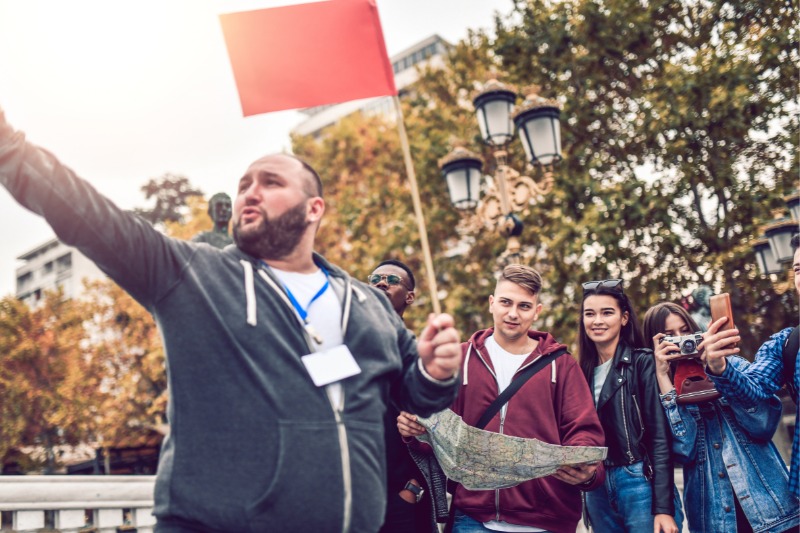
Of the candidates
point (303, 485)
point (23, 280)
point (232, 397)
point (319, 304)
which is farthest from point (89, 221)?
point (23, 280)

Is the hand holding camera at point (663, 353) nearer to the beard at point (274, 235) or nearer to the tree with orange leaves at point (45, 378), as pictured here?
the beard at point (274, 235)

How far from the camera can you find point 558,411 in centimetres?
294

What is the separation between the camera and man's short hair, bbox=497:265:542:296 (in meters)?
3.18

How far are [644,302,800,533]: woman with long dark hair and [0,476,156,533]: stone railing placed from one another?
3.34m

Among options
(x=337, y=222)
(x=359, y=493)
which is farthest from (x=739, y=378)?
(x=337, y=222)

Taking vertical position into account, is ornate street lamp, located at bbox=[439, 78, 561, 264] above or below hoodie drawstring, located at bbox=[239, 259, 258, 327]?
above

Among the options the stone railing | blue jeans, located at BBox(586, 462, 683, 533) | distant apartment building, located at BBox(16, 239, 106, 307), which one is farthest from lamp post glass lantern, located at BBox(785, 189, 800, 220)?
distant apartment building, located at BBox(16, 239, 106, 307)

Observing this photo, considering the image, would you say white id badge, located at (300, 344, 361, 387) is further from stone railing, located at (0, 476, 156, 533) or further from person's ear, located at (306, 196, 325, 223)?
stone railing, located at (0, 476, 156, 533)

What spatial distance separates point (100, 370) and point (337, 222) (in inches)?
421

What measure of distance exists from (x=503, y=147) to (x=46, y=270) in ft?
220

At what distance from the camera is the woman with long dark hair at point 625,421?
122 inches

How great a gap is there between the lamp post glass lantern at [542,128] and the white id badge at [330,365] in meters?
5.15

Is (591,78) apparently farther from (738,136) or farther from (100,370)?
(100,370)

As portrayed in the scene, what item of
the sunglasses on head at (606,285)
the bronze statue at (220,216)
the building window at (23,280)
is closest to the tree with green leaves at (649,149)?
the sunglasses on head at (606,285)
